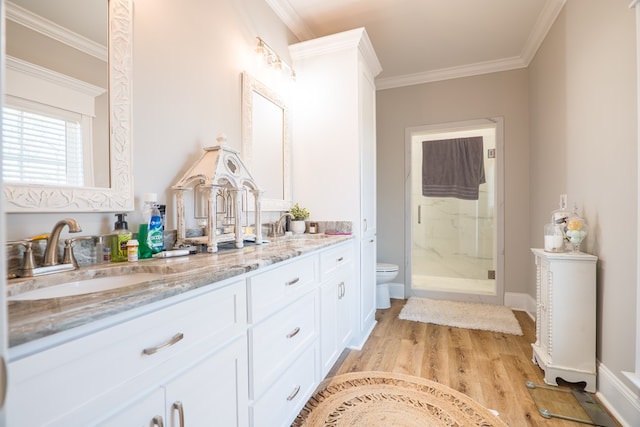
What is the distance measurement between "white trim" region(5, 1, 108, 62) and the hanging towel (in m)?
3.59

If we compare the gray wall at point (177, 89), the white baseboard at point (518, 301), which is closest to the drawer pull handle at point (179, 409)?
the gray wall at point (177, 89)

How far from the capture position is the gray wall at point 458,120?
10.7ft

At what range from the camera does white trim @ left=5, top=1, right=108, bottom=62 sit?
3.08 feet

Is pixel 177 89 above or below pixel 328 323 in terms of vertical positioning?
above

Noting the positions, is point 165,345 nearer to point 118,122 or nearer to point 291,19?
point 118,122

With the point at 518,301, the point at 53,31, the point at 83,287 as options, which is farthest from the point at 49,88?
the point at 518,301

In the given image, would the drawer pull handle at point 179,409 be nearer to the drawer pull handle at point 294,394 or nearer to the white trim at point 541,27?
the drawer pull handle at point 294,394

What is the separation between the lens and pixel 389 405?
1.65 meters

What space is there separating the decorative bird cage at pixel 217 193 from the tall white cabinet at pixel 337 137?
0.78m

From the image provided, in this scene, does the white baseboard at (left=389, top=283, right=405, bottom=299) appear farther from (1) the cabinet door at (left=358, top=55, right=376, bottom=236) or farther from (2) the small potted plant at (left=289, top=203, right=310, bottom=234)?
(2) the small potted plant at (left=289, top=203, right=310, bottom=234)

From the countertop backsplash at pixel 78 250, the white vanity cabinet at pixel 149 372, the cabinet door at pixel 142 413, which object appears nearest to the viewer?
the white vanity cabinet at pixel 149 372

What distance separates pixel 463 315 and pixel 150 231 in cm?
296

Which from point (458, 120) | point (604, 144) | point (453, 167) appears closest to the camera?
point (604, 144)

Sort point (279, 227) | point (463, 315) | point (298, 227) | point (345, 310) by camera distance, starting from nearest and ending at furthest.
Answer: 1. point (345, 310)
2. point (279, 227)
3. point (298, 227)
4. point (463, 315)
